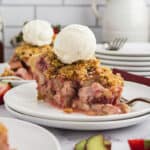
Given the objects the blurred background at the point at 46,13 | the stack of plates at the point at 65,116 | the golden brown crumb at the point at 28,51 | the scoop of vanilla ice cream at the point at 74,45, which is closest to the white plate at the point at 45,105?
the stack of plates at the point at 65,116

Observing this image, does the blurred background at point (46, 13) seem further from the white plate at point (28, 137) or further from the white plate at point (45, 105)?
the white plate at point (28, 137)

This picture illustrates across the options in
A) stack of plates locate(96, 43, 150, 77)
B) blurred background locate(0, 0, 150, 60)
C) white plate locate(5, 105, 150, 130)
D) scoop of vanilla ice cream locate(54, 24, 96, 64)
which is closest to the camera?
white plate locate(5, 105, 150, 130)

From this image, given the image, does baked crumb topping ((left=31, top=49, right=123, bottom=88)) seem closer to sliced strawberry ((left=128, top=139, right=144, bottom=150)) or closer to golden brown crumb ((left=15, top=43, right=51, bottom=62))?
sliced strawberry ((left=128, top=139, right=144, bottom=150))

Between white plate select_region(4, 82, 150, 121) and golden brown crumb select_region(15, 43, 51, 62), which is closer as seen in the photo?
white plate select_region(4, 82, 150, 121)

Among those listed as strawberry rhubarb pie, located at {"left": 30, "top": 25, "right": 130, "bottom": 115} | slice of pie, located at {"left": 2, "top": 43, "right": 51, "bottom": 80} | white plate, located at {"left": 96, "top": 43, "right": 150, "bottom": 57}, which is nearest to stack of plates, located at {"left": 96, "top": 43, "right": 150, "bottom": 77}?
white plate, located at {"left": 96, "top": 43, "right": 150, "bottom": 57}

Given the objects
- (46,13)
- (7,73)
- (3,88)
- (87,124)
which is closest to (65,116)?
(87,124)

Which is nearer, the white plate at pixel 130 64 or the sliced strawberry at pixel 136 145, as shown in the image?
the sliced strawberry at pixel 136 145

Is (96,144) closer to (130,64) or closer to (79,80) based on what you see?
(79,80)
